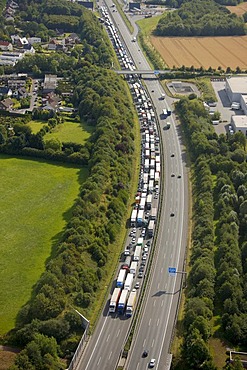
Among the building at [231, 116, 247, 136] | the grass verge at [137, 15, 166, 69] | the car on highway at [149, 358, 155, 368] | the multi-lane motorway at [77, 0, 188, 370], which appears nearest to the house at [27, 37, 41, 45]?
the grass verge at [137, 15, 166, 69]

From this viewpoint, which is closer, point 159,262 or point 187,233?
point 159,262

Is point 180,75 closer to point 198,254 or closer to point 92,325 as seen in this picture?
point 198,254

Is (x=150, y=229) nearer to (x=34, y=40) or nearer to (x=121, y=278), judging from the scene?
(x=121, y=278)

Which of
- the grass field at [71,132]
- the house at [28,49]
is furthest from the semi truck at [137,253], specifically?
the house at [28,49]

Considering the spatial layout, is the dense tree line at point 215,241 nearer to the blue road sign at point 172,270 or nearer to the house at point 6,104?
the blue road sign at point 172,270

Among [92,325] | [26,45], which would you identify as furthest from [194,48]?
[92,325]

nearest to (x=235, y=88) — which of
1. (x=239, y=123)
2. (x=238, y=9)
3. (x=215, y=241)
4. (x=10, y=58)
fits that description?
(x=239, y=123)
